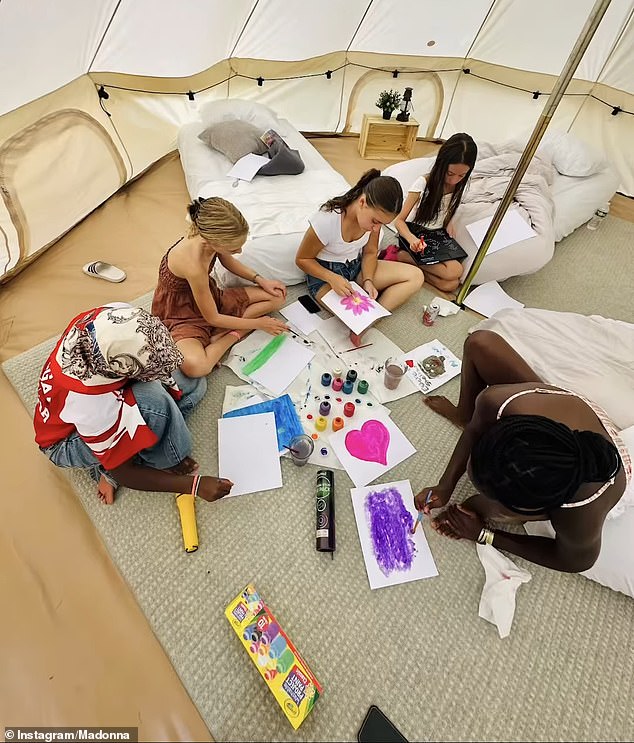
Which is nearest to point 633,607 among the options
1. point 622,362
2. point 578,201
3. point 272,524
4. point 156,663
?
point 622,362

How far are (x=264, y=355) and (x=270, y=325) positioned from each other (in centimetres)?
13

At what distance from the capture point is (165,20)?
211 cm

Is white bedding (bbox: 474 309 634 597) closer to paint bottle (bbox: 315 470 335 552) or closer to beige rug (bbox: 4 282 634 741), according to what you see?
beige rug (bbox: 4 282 634 741)

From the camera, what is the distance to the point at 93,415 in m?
1.06

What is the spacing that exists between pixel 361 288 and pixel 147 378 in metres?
1.09

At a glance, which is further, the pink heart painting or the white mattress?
the white mattress

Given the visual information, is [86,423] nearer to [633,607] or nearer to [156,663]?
[156,663]

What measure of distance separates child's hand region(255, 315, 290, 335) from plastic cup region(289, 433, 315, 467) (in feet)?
1.63

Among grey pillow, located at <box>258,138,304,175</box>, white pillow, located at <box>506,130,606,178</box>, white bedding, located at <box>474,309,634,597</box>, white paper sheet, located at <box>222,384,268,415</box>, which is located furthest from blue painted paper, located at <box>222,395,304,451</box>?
white pillow, located at <box>506,130,606,178</box>

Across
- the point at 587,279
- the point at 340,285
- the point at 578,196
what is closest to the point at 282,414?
the point at 340,285

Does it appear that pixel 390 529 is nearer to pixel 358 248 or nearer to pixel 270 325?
pixel 270 325

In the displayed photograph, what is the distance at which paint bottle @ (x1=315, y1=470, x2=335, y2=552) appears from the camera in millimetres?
1312

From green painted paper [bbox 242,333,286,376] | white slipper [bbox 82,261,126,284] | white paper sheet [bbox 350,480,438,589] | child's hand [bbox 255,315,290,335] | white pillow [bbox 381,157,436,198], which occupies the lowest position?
white paper sheet [bbox 350,480,438,589]

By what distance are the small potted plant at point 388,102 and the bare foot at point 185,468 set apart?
108 inches
